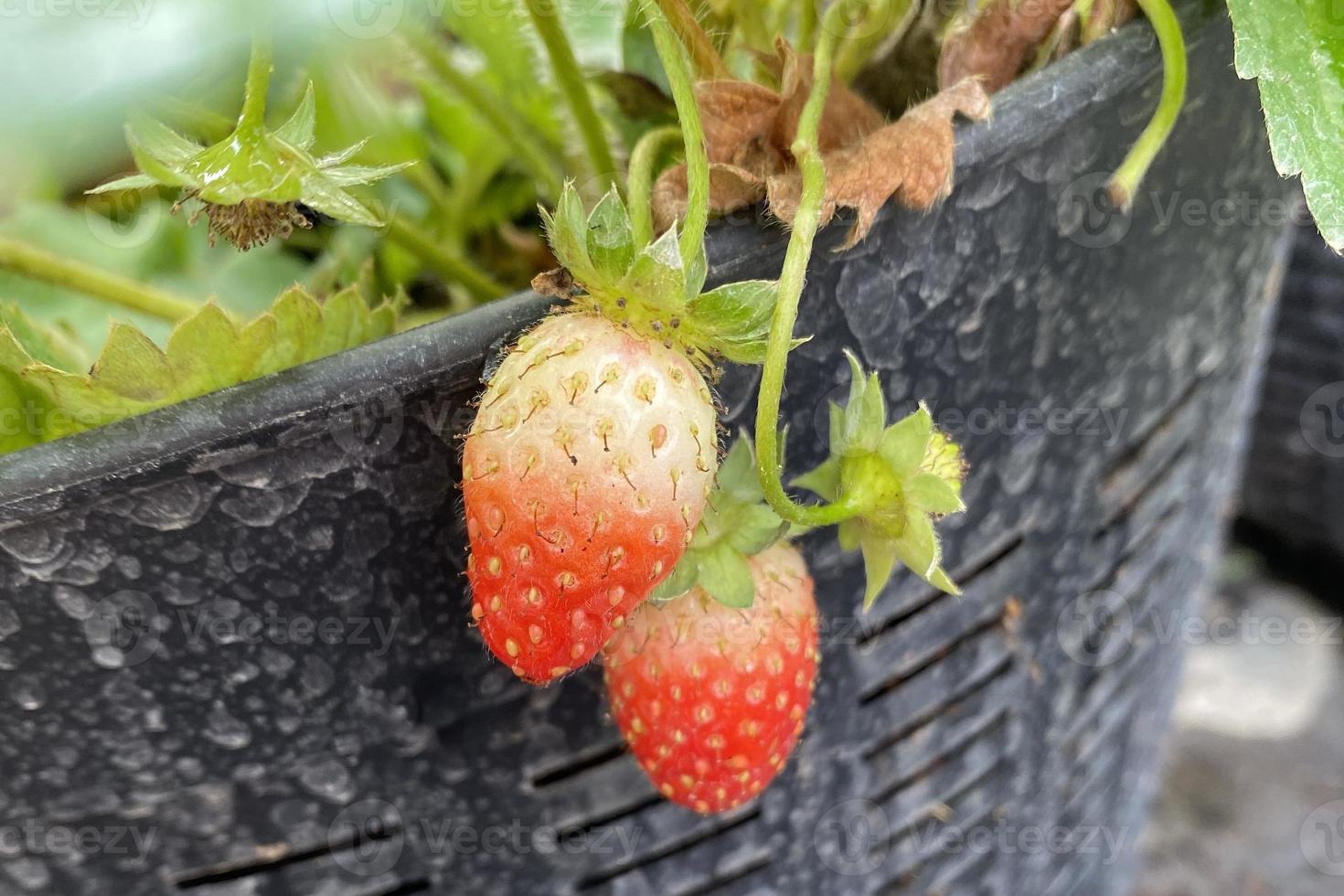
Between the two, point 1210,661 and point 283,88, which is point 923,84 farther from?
point 1210,661

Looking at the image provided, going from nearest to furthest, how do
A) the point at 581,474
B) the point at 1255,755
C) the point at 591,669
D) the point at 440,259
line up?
the point at 581,474 → the point at 591,669 → the point at 440,259 → the point at 1255,755

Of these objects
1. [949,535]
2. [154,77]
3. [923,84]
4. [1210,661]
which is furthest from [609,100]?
[1210,661]

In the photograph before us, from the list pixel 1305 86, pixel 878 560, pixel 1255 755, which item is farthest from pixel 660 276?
pixel 1255 755

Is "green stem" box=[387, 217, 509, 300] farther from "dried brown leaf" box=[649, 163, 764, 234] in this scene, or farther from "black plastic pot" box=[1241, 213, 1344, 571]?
"black plastic pot" box=[1241, 213, 1344, 571]

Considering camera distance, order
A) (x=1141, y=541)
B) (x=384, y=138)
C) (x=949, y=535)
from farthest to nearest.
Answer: (x=384, y=138) < (x=1141, y=541) < (x=949, y=535)

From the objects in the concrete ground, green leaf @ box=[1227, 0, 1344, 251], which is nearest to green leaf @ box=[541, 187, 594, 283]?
green leaf @ box=[1227, 0, 1344, 251]

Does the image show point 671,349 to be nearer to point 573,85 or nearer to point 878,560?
point 878,560
